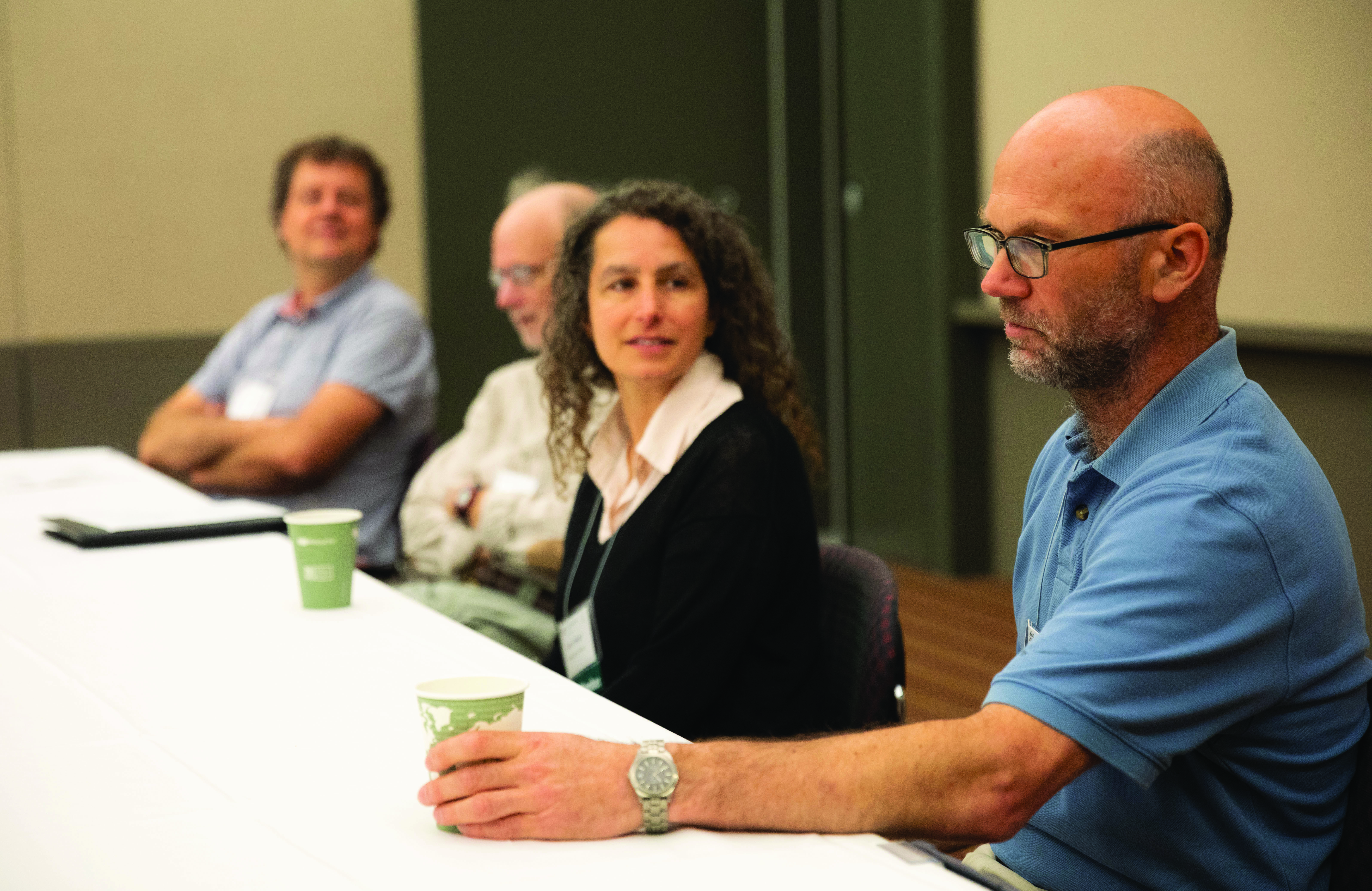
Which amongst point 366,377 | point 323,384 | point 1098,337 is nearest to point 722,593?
point 1098,337

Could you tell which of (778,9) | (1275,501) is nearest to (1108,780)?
(1275,501)

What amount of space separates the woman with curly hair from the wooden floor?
4.15 ft

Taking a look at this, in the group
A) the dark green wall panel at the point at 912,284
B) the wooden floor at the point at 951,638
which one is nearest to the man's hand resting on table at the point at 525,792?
the wooden floor at the point at 951,638

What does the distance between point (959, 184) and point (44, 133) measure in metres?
3.16

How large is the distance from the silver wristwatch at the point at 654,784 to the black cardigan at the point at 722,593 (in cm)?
63

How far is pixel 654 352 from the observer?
1.98 m

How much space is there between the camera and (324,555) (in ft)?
5.74

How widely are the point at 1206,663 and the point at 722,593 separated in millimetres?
738

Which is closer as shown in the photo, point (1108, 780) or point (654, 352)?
point (1108, 780)

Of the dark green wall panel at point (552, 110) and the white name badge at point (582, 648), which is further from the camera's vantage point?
the dark green wall panel at point (552, 110)

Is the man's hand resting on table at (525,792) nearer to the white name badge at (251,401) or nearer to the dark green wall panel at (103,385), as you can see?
the white name badge at (251,401)

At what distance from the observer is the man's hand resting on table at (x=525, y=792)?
102 cm

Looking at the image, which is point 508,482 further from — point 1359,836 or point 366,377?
point 1359,836

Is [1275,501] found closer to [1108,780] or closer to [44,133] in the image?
[1108,780]
